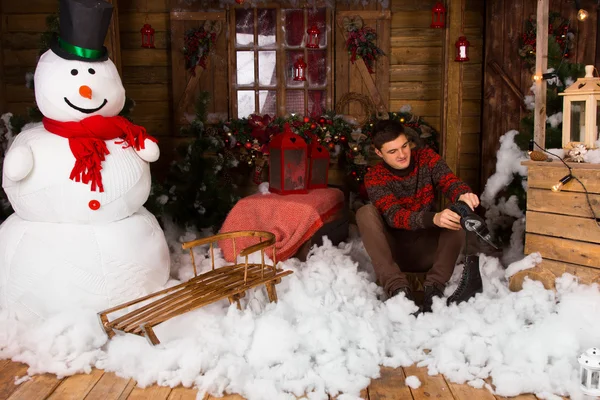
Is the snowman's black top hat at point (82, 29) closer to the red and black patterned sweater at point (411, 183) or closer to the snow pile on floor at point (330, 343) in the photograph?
the snow pile on floor at point (330, 343)

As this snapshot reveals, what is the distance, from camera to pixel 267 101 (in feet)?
18.1

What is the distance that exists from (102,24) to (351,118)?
266cm

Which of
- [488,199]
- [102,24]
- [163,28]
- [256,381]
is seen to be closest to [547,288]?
[488,199]

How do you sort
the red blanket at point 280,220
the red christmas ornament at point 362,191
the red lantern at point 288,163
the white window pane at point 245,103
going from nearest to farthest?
the red blanket at point 280,220 < the red lantern at point 288,163 < the red christmas ornament at point 362,191 < the white window pane at point 245,103

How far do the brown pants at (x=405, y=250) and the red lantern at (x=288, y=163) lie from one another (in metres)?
0.73

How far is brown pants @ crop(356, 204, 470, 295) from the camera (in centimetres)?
346

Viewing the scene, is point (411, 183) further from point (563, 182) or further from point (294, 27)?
point (294, 27)

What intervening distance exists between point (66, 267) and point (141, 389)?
2.75 ft

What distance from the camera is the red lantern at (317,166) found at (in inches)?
172

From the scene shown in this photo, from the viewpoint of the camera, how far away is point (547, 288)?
3.23 m

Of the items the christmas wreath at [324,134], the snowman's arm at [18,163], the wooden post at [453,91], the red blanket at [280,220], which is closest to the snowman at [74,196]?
the snowman's arm at [18,163]

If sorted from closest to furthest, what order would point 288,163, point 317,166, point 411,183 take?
1. point 411,183
2. point 288,163
3. point 317,166

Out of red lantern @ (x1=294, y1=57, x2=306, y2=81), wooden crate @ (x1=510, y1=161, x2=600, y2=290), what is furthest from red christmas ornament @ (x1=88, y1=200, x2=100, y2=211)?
red lantern @ (x1=294, y1=57, x2=306, y2=81)

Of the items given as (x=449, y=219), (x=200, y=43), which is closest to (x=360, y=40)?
(x=200, y=43)
